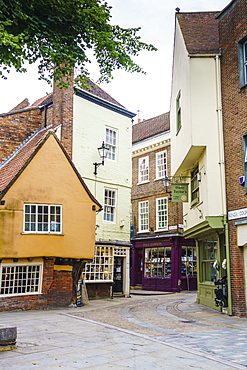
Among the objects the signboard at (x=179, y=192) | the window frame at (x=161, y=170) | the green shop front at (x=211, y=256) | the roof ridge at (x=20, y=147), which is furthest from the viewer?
the window frame at (x=161, y=170)

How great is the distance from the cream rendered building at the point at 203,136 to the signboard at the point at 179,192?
1.23 ft

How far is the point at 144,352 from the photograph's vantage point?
8141 millimetres

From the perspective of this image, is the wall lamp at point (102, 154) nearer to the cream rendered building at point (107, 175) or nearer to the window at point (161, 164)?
the cream rendered building at point (107, 175)


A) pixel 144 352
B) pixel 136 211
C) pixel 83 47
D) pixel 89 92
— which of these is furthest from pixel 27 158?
pixel 136 211

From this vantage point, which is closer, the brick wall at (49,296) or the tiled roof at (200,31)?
the brick wall at (49,296)

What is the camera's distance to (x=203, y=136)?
15.1 meters

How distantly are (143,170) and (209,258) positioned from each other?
13.5 m

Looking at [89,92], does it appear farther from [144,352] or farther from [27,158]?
[144,352]

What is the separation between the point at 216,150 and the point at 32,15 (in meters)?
7.66

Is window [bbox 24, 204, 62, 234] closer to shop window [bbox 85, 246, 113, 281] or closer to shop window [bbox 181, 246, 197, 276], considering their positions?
shop window [bbox 85, 246, 113, 281]

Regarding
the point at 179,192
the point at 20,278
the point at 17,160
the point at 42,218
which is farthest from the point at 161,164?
the point at 20,278

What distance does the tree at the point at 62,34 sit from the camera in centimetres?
1073

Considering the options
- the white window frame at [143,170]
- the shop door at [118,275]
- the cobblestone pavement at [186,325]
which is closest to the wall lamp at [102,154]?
the shop door at [118,275]

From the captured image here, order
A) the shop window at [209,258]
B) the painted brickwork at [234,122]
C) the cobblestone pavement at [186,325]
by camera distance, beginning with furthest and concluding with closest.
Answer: the shop window at [209,258]
the painted brickwork at [234,122]
the cobblestone pavement at [186,325]
